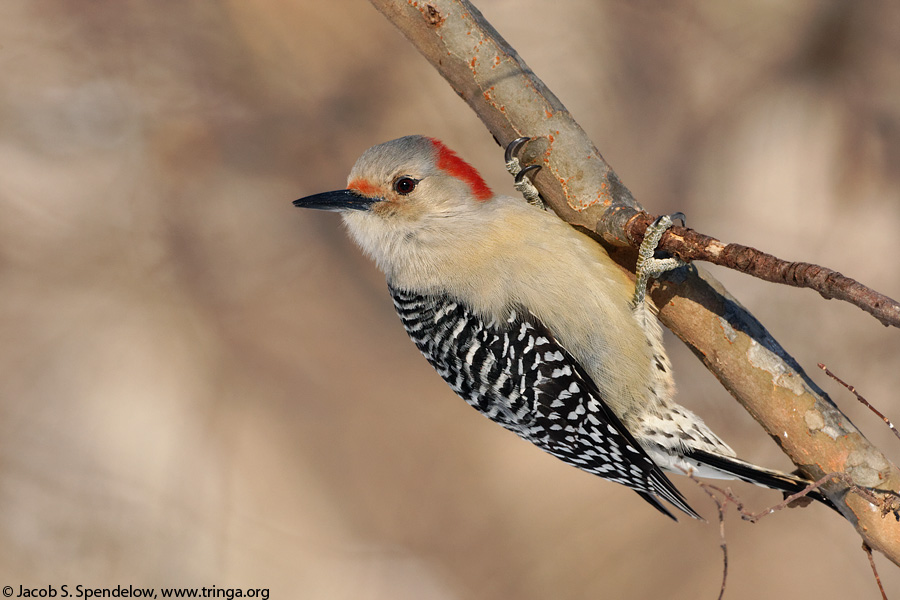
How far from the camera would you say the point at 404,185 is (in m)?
3.35

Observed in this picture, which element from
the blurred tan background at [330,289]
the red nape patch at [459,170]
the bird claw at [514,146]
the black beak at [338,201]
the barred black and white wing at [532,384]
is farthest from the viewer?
the blurred tan background at [330,289]

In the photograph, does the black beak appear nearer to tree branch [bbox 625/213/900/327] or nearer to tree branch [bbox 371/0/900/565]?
tree branch [bbox 371/0/900/565]

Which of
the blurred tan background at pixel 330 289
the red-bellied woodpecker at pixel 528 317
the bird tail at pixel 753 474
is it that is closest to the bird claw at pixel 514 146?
the red-bellied woodpecker at pixel 528 317

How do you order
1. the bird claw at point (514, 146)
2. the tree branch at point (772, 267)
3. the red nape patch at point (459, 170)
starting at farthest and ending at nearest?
the red nape patch at point (459, 170), the bird claw at point (514, 146), the tree branch at point (772, 267)

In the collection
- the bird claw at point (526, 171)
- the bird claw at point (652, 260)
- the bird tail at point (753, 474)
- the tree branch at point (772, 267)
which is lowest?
the bird tail at point (753, 474)

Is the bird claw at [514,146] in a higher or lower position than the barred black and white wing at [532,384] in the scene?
higher

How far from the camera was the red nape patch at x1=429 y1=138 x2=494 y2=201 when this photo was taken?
3.43 meters

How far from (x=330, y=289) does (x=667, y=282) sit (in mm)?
3281

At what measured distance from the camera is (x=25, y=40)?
521 cm

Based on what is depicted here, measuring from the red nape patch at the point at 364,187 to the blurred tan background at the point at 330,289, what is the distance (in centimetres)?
224

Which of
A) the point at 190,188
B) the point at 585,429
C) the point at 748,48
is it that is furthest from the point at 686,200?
the point at 190,188

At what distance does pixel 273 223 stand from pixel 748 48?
13.4 feet

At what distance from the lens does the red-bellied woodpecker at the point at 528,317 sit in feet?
10.4

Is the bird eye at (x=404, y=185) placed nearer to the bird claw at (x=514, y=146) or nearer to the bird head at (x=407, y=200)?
the bird head at (x=407, y=200)
